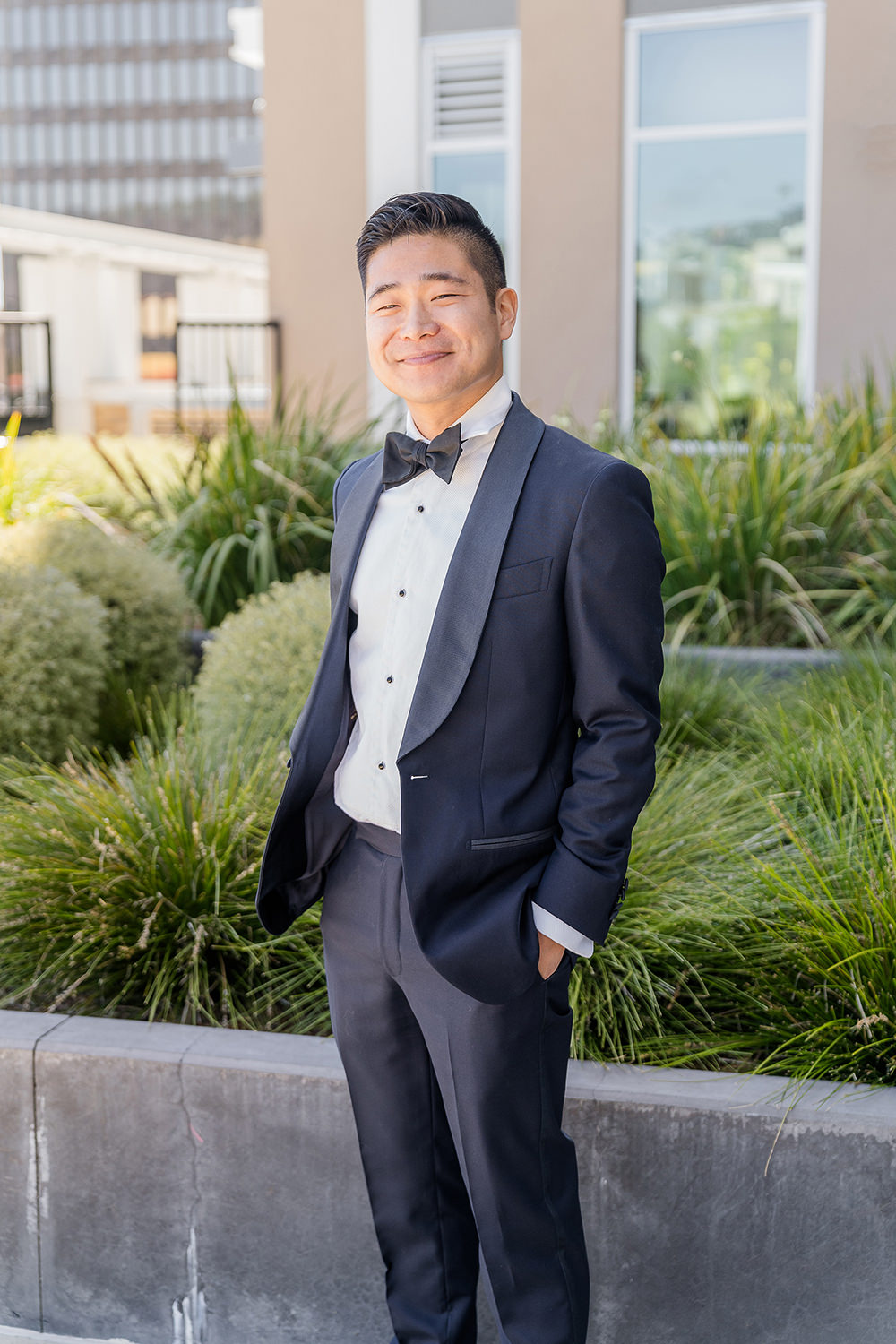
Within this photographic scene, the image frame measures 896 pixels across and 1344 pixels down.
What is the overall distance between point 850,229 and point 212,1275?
26.8 ft

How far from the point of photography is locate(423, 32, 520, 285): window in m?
9.77

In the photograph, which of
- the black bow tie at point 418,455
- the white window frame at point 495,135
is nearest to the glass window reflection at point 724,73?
the white window frame at point 495,135

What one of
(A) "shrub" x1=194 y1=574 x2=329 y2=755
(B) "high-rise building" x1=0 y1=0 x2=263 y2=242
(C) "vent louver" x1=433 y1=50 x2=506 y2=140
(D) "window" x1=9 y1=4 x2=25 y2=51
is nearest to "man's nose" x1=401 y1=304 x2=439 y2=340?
(A) "shrub" x1=194 y1=574 x2=329 y2=755

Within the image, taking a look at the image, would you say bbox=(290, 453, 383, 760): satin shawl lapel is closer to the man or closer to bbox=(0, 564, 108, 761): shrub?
the man

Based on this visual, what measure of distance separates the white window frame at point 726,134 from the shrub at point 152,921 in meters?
6.57

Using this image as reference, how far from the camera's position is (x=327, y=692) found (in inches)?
89.8

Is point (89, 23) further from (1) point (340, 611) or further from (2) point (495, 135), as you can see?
(1) point (340, 611)

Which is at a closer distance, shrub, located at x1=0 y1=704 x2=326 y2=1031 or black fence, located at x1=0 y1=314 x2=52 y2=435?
shrub, located at x1=0 y1=704 x2=326 y2=1031

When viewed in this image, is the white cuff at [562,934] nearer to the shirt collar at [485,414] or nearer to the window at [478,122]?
the shirt collar at [485,414]

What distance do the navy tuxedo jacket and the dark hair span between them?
299mm

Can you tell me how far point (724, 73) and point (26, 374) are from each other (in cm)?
1403

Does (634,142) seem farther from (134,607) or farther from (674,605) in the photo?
(134,607)

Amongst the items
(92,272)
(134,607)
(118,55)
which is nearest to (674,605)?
(134,607)

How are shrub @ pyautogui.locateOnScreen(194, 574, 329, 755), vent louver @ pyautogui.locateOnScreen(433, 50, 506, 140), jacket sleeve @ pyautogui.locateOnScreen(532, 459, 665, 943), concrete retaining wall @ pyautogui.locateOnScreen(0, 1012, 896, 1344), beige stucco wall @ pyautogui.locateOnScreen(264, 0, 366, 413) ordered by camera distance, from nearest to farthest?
jacket sleeve @ pyautogui.locateOnScreen(532, 459, 665, 943) < concrete retaining wall @ pyautogui.locateOnScreen(0, 1012, 896, 1344) < shrub @ pyautogui.locateOnScreen(194, 574, 329, 755) < vent louver @ pyautogui.locateOnScreen(433, 50, 506, 140) < beige stucco wall @ pyautogui.locateOnScreen(264, 0, 366, 413)
